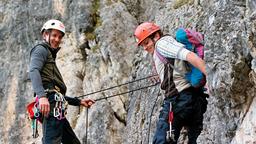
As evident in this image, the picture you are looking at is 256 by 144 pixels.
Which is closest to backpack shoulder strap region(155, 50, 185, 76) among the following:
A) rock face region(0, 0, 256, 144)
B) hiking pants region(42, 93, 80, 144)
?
rock face region(0, 0, 256, 144)

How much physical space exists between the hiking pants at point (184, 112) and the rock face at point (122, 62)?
0.17 metres

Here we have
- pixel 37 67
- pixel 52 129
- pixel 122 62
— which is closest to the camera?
pixel 37 67

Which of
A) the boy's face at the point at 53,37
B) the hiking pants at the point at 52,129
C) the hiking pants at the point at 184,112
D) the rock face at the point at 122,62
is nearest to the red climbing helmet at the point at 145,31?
the rock face at the point at 122,62

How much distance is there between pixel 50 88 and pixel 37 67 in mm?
464

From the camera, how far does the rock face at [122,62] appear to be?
600cm

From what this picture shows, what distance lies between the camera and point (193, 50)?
695 centimetres

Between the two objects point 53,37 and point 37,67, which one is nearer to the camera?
point 37,67

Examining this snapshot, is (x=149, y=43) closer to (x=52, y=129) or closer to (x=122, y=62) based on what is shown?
(x=52, y=129)

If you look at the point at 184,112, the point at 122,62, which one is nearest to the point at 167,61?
the point at 184,112

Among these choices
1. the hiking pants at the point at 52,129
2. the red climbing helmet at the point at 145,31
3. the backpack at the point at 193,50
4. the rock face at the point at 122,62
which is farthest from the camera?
the hiking pants at the point at 52,129

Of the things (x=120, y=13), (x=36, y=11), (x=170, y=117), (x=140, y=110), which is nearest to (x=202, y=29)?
(x=140, y=110)

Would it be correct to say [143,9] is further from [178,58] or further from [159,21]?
[178,58]

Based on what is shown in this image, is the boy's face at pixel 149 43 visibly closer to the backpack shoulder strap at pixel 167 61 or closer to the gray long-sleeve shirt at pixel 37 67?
the backpack shoulder strap at pixel 167 61

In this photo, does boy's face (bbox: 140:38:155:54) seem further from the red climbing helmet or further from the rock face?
the rock face
